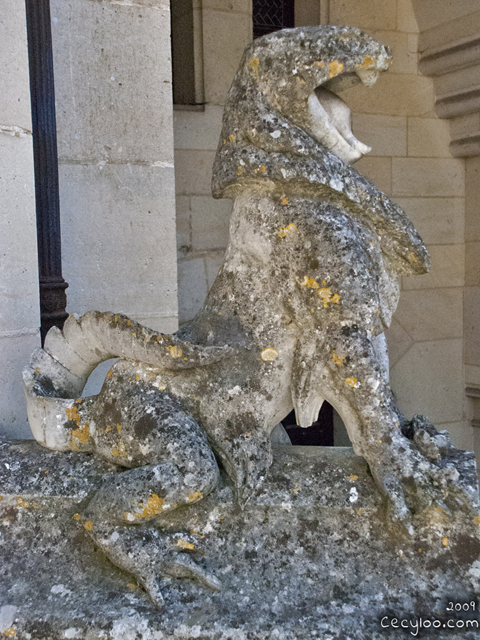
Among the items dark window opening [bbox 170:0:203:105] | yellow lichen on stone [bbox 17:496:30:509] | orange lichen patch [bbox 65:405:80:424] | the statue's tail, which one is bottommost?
yellow lichen on stone [bbox 17:496:30:509]

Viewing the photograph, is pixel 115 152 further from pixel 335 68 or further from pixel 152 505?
pixel 152 505

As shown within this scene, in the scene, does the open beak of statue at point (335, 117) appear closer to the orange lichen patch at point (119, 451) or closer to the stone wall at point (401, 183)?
the orange lichen patch at point (119, 451)

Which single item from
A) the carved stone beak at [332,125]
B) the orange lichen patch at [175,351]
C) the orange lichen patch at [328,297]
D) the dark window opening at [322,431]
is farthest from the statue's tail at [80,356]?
the dark window opening at [322,431]

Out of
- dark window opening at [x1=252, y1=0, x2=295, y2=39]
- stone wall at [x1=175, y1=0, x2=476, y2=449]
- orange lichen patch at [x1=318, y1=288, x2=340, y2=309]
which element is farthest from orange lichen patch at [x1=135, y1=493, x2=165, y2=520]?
dark window opening at [x1=252, y1=0, x2=295, y2=39]

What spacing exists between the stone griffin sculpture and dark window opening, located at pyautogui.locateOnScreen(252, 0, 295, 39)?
278 centimetres

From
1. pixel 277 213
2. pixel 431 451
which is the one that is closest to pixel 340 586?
pixel 431 451

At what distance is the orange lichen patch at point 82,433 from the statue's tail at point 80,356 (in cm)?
4

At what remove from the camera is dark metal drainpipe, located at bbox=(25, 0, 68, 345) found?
7.97 feet

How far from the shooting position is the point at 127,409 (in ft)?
5.16

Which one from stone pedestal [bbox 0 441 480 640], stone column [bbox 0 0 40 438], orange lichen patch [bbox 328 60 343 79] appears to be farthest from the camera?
stone column [bbox 0 0 40 438]

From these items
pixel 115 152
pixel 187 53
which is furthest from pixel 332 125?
pixel 187 53

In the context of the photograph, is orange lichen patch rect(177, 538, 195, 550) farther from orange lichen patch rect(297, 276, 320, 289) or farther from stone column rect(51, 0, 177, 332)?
stone column rect(51, 0, 177, 332)

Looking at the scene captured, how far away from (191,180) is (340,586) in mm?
2771

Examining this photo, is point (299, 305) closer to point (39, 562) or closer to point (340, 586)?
point (340, 586)
